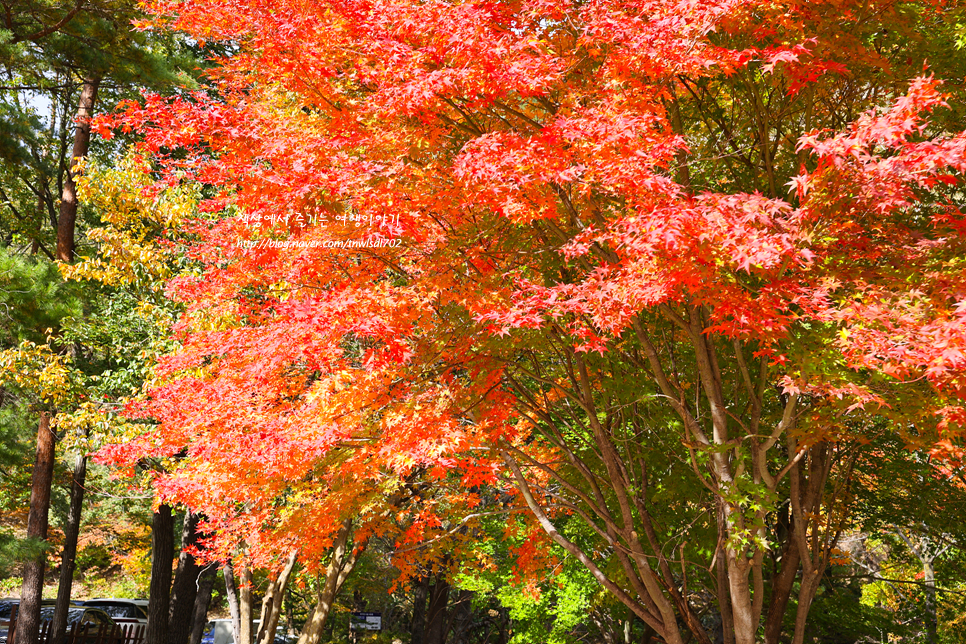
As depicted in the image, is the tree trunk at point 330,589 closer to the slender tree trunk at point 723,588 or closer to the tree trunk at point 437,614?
the slender tree trunk at point 723,588

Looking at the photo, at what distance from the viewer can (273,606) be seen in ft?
37.1

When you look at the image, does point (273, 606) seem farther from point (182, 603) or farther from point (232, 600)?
point (182, 603)

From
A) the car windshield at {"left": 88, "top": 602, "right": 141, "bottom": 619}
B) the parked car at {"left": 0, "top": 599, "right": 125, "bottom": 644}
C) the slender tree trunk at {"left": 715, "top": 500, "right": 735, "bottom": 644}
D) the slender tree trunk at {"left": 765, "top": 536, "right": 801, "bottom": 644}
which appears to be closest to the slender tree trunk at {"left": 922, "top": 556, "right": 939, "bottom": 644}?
the slender tree trunk at {"left": 765, "top": 536, "right": 801, "bottom": 644}

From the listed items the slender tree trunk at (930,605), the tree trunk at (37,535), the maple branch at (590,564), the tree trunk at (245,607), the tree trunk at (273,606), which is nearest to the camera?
the maple branch at (590,564)

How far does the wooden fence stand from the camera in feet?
44.4

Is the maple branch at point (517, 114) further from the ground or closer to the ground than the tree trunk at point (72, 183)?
closer to the ground

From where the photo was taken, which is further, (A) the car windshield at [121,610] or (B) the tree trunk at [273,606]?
(A) the car windshield at [121,610]

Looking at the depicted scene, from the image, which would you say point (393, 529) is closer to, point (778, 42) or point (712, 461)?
point (712, 461)

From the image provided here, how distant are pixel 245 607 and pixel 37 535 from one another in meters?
Result: 3.67

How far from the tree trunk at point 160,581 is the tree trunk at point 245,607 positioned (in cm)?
254

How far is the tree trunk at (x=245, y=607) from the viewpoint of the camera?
34.5 ft

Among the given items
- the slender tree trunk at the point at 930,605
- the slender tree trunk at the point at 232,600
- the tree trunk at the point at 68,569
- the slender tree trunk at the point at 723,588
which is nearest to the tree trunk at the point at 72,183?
the tree trunk at the point at 68,569

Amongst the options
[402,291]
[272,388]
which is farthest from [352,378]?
[272,388]

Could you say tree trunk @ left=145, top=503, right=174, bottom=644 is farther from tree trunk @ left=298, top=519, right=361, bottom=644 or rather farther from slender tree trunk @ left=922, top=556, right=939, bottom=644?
slender tree trunk @ left=922, top=556, right=939, bottom=644
